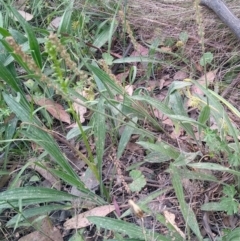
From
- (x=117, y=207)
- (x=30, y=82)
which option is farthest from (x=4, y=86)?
(x=117, y=207)

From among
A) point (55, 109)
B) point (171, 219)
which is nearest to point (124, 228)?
point (171, 219)

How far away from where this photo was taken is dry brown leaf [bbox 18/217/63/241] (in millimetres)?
1771

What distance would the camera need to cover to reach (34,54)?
204 centimetres

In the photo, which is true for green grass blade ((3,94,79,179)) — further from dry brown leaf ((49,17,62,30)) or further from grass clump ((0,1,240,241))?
dry brown leaf ((49,17,62,30))

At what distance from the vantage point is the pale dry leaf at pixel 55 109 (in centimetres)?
212

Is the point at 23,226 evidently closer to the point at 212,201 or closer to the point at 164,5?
the point at 212,201

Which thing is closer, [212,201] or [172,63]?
[212,201]

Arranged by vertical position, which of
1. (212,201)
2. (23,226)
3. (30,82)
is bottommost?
(23,226)

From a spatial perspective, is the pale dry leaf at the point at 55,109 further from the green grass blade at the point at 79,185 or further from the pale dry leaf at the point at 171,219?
the pale dry leaf at the point at 171,219

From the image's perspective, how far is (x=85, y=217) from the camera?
1.78 metres

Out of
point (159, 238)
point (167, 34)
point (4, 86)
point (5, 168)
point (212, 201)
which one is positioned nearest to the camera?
point (159, 238)

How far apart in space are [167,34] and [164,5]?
0.88ft

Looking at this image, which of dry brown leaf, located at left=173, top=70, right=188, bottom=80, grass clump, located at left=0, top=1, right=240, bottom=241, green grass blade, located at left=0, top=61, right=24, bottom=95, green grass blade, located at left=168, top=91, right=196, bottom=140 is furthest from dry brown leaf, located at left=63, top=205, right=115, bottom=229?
dry brown leaf, located at left=173, top=70, right=188, bottom=80

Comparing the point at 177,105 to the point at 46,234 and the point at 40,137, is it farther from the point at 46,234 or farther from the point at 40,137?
the point at 46,234
